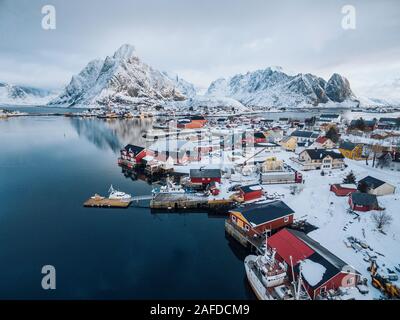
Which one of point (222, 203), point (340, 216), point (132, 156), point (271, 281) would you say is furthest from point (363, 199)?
point (132, 156)

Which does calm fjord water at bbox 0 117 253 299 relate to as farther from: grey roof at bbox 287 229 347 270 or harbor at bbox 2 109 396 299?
grey roof at bbox 287 229 347 270

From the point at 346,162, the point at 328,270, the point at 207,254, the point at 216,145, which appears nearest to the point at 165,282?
the point at 207,254

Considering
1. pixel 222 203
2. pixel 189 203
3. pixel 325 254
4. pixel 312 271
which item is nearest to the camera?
pixel 312 271

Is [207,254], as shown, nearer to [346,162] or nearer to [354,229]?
[354,229]

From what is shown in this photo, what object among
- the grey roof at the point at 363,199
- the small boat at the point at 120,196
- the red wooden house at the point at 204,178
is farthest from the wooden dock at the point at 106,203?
the grey roof at the point at 363,199

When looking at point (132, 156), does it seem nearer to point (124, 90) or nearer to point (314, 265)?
point (314, 265)

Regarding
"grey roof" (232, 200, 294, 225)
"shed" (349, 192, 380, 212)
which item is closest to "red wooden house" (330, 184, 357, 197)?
"shed" (349, 192, 380, 212)
